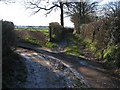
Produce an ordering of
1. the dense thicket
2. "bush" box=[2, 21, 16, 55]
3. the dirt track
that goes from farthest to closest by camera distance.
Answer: the dense thicket < the dirt track < "bush" box=[2, 21, 16, 55]

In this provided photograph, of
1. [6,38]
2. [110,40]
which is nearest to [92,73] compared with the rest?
[110,40]

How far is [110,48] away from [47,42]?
12089 mm

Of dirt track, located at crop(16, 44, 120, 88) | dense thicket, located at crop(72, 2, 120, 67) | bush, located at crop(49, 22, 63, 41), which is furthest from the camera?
bush, located at crop(49, 22, 63, 41)

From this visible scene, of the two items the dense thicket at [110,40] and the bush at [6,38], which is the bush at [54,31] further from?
the bush at [6,38]

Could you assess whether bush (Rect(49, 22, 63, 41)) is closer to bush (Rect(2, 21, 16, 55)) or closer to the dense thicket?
the dense thicket

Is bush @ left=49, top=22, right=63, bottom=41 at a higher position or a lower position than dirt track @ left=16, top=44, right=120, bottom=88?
higher

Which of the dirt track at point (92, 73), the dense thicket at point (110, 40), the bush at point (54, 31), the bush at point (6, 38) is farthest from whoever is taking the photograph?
the bush at point (54, 31)

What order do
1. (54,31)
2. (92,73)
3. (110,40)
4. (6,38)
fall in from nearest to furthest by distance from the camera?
(6,38)
(92,73)
(110,40)
(54,31)

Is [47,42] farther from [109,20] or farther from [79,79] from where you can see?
[79,79]

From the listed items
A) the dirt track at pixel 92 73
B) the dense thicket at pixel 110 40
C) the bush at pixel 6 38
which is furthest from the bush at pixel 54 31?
the bush at pixel 6 38

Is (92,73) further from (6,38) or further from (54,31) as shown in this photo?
(54,31)

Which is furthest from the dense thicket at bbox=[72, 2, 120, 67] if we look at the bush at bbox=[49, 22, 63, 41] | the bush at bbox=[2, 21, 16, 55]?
the bush at bbox=[49, 22, 63, 41]

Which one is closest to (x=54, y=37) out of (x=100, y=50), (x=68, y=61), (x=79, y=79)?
(x=100, y=50)

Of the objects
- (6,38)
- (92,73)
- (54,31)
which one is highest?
(6,38)
